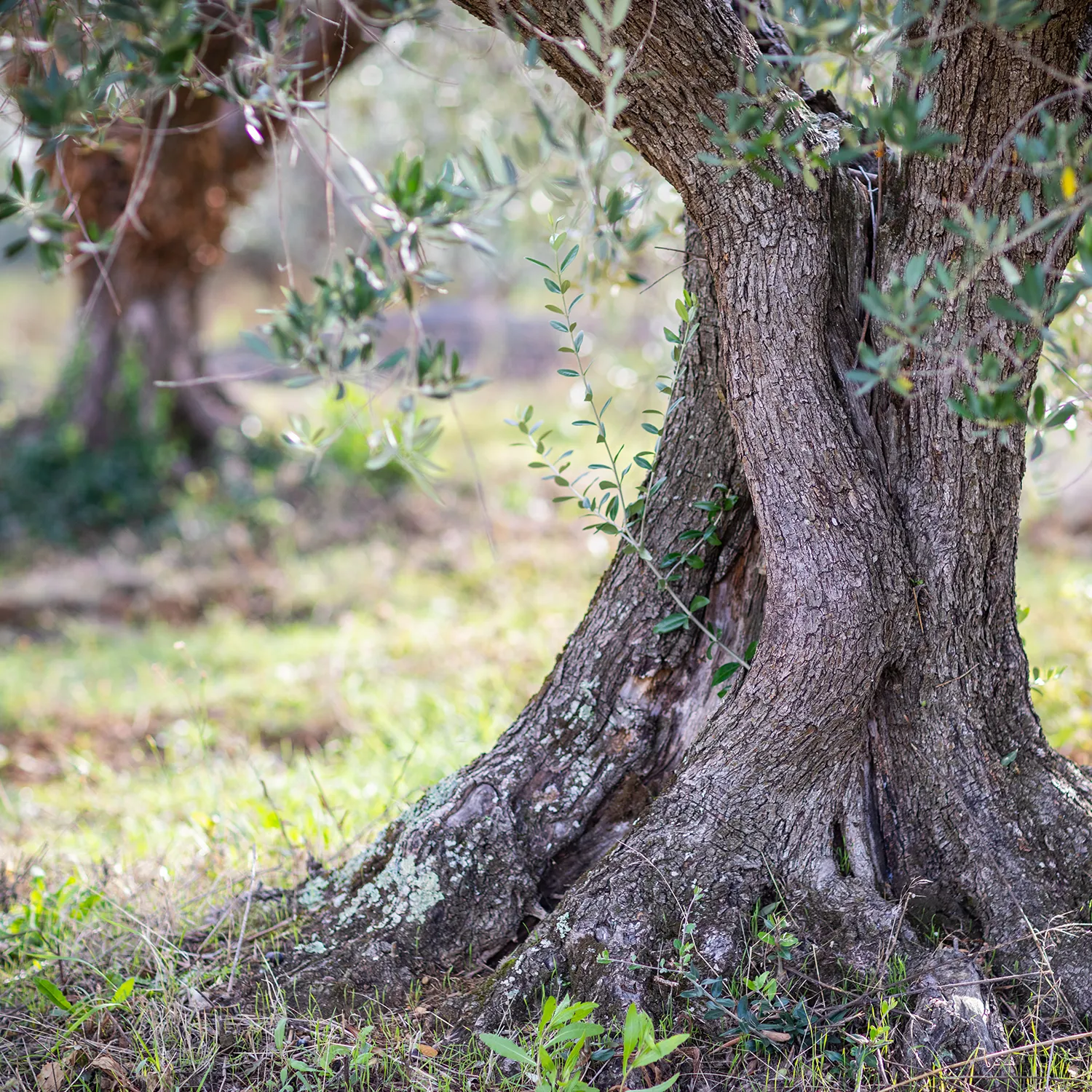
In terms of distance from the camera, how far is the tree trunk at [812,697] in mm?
2027

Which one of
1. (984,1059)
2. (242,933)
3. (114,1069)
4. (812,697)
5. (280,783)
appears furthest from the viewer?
(280,783)

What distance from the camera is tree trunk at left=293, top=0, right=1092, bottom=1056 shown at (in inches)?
79.8

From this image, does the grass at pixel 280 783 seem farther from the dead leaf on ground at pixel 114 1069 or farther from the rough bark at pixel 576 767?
the rough bark at pixel 576 767

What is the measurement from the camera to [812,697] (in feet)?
6.96

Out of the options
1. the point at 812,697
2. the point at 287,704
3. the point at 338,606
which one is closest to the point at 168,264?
the point at 338,606

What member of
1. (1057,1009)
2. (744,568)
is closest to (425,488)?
(744,568)

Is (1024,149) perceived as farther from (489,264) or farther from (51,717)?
(51,717)

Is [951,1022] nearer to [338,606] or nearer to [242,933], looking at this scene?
[242,933]

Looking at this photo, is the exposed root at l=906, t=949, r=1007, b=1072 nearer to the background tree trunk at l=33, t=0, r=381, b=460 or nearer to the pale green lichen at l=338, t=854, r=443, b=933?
the pale green lichen at l=338, t=854, r=443, b=933

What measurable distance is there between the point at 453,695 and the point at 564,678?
2249 mm

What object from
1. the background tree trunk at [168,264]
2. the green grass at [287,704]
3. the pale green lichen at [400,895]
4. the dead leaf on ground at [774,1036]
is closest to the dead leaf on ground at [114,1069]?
the pale green lichen at [400,895]

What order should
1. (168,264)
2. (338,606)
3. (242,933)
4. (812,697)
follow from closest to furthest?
1. (812,697)
2. (242,933)
3. (338,606)
4. (168,264)

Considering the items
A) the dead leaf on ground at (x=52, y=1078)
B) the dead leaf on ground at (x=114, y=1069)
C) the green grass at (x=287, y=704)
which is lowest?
the green grass at (x=287, y=704)

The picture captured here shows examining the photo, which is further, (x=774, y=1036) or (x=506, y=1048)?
(x=774, y=1036)
